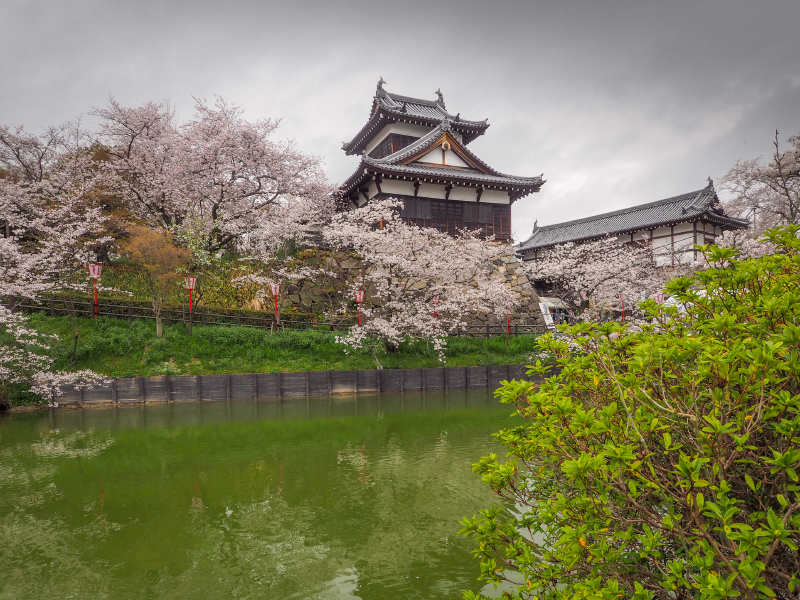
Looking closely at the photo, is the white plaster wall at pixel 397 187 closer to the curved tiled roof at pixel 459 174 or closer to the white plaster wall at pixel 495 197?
the curved tiled roof at pixel 459 174

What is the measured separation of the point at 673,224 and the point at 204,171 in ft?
85.7

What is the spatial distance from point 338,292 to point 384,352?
4.88 m

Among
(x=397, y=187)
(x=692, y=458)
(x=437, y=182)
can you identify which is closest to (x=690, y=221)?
(x=437, y=182)

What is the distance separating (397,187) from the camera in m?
23.4

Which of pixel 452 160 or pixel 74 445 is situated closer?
pixel 74 445

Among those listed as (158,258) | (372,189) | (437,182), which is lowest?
(158,258)

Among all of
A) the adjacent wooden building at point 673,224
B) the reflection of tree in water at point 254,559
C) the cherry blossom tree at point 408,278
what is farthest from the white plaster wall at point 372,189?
the reflection of tree in water at point 254,559

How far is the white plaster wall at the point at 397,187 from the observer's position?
76.2 feet

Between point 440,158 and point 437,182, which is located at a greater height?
point 440,158

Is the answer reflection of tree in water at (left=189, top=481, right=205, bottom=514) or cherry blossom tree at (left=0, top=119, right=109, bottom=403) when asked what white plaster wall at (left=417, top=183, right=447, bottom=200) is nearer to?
cherry blossom tree at (left=0, top=119, right=109, bottom=403)

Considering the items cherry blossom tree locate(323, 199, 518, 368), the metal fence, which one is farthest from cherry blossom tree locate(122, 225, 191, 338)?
cherry blossom tree locate(323, 199, 518, 368)

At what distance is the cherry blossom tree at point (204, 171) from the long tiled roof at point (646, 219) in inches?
772

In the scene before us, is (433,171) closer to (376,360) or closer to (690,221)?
(376,360)

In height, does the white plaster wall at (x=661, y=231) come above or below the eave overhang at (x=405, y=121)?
below
